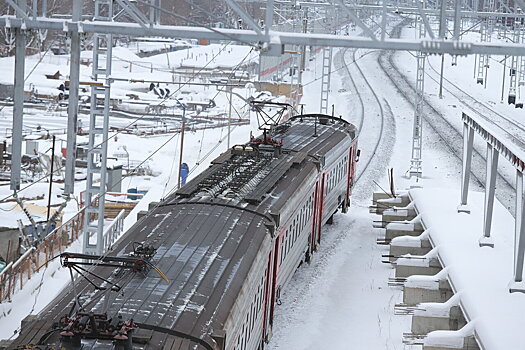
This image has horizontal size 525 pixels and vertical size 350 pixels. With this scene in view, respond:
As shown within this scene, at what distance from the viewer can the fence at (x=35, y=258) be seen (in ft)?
65.7

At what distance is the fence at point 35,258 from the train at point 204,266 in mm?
4904

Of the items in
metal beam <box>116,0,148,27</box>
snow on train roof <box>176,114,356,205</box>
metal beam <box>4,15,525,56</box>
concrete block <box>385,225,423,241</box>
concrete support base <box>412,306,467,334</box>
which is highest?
metal beam <box>116,0,148,27</box>

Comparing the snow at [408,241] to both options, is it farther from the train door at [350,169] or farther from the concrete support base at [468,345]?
the concrete support base at [468,345]

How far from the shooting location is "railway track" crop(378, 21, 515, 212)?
113 feet

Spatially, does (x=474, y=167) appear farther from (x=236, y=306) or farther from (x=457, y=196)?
(x=236, y=306)

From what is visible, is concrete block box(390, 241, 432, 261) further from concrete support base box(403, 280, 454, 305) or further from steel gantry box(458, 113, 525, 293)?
concrete support base box(403, 280, 454, 305)

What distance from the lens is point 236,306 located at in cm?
1182

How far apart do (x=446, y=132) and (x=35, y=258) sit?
29.2m

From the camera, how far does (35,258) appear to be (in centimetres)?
2184

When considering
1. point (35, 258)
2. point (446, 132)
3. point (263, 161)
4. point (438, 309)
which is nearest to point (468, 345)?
point (438, 309)

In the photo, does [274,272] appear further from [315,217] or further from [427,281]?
[315,217]

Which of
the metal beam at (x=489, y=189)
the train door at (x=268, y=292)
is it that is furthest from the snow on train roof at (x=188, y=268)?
the metal beam at (x=489, y=189)

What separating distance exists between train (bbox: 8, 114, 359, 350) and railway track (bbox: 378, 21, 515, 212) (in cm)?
1398

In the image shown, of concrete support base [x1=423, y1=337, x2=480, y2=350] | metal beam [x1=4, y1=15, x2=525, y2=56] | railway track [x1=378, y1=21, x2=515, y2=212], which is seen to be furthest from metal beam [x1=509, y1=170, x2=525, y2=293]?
railway track [x1=378, y1=21, x2=515, y2=212]
